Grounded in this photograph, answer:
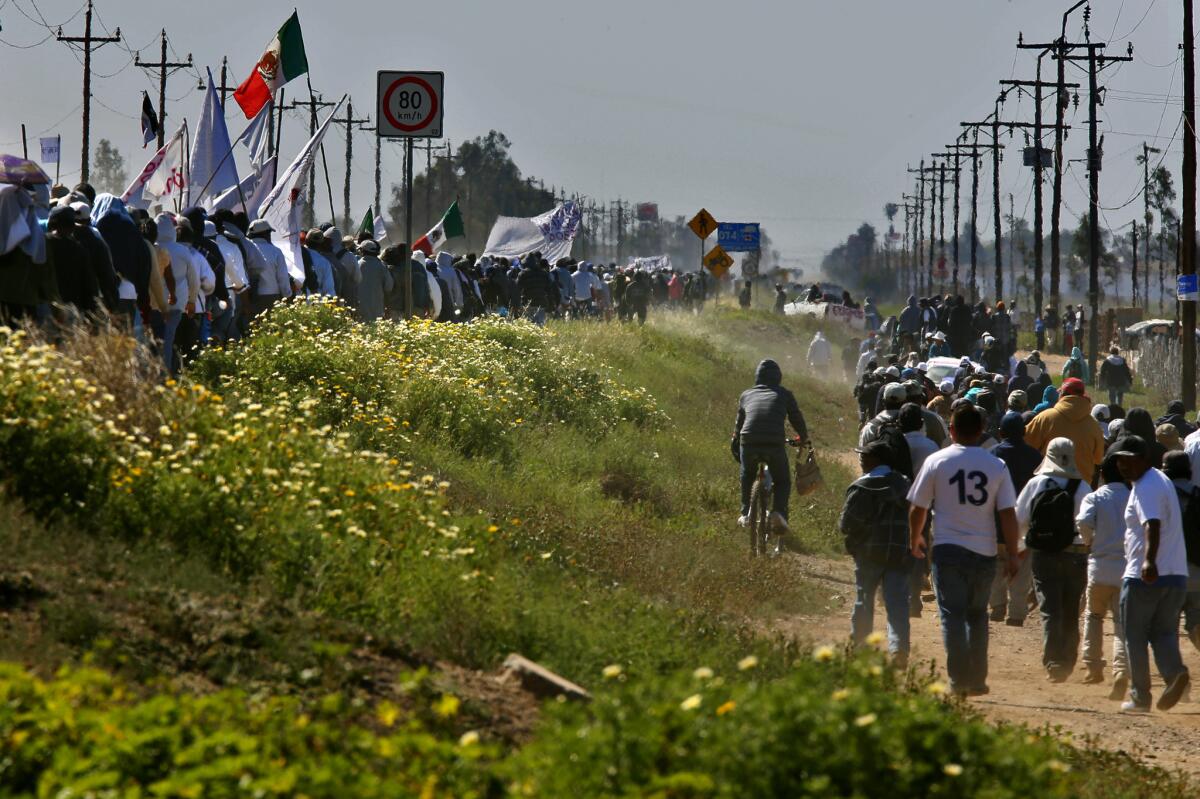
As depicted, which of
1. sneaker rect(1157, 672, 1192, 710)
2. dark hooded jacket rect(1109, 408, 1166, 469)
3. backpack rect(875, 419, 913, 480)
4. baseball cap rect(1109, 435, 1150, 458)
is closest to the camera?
sneaker rect(1157, 672, 1192, 710)

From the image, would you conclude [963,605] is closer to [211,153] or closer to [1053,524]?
[1053,524]

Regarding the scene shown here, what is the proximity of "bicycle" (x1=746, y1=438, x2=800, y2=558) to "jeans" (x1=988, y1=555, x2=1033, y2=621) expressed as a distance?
202 cm

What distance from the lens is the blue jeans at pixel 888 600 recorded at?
1037 cm

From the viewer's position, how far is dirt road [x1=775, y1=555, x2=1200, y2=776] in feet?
31.3

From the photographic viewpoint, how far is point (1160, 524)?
9.93 meters

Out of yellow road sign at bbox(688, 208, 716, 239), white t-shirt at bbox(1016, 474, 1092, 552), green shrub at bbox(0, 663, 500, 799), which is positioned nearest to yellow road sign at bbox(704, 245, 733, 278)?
yellow road sign at bbox(688, 208, 716, 239)

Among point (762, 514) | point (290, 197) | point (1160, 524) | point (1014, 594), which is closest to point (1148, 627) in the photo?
point (1160, 524)

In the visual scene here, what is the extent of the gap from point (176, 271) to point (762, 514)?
517 centimetres

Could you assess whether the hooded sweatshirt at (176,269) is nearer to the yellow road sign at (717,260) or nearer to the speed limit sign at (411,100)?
the speed limit sign at (411,100)

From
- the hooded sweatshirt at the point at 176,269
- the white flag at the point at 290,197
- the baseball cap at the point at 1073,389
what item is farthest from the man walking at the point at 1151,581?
the white flag at the point at 290,197

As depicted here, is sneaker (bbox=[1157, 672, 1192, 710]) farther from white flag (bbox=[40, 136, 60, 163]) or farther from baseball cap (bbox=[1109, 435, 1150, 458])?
white flag (bbox=[40, 136, 60, 163])

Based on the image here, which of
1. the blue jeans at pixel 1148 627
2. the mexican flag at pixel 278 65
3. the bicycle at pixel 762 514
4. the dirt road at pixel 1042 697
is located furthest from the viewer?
the mexican flag at pixel 278 65

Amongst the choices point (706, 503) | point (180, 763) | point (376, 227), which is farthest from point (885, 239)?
point (180, 763)

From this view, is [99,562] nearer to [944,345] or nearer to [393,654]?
[393,654]
